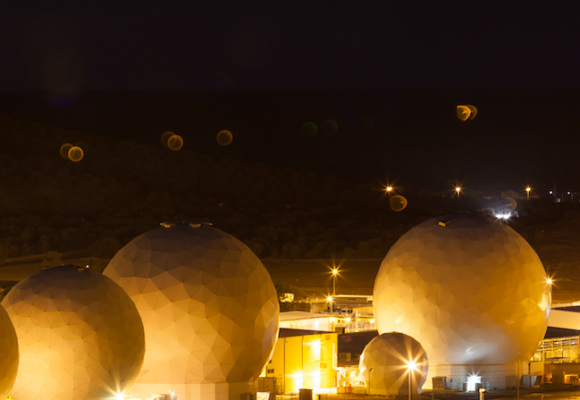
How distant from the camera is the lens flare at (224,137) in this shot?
Result: 181 meters

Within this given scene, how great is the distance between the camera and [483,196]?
151 m

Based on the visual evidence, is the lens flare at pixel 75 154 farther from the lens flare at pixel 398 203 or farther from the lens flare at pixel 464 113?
the lens flare at pixel 464 113

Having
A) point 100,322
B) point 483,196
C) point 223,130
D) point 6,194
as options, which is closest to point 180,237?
point 100,322

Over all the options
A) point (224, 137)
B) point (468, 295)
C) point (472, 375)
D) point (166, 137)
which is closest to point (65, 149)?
point (166, 137)

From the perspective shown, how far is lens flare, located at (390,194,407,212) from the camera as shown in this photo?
457 feet

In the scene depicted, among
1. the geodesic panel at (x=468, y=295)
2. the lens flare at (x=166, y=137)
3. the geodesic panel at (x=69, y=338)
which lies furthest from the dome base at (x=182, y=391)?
the lens flare at (x=166, y=137)

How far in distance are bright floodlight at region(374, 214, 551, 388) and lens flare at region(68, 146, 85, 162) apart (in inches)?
4636

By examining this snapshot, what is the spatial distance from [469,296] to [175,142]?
145 metres

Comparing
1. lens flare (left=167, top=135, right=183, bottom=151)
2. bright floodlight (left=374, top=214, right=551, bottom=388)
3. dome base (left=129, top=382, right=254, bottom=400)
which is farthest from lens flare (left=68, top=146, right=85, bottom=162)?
dome base (left=129, top=382, right=254, bottom=400)

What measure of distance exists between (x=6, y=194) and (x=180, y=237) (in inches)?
4084

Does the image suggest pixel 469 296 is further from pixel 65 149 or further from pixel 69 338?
pixel 65 149

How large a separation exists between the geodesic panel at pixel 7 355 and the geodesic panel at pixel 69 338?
2.27 meters

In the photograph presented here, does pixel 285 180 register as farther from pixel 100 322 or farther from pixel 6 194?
pixel 100 322

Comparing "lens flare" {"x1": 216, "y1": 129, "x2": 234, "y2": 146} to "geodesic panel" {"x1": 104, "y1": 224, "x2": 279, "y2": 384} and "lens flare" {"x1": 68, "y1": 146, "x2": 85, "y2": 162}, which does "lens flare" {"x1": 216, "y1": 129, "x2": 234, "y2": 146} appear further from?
"geodesic panel" {"x1": 104, "y1": 224, "x2": 279, "y2": 384}
